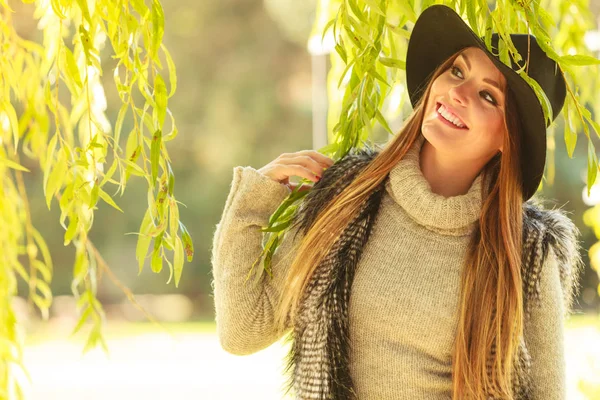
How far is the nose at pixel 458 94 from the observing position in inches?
56.9

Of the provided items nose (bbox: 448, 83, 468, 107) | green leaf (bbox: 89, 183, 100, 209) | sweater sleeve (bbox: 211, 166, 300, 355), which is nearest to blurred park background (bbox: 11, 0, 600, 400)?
sweater sleeve (bbox: 211, 166, 300, 355)

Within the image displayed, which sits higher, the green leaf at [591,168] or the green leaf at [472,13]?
the green leaf at [472,13]

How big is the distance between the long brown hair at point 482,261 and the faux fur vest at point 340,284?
0.7 inches

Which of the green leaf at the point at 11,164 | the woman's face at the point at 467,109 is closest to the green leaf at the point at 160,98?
the green leaf at the point at 11,164

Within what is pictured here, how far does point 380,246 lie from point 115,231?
24.0ft

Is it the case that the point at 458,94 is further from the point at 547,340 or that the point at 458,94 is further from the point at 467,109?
the point at 547,340

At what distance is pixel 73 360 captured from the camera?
6.87 metres

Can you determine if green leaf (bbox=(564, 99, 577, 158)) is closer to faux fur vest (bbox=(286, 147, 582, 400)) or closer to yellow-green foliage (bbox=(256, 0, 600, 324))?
yellow-green foliage (bbox=(256, 0, 600, 324))

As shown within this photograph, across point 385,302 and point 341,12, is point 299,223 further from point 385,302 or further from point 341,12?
point 341,12

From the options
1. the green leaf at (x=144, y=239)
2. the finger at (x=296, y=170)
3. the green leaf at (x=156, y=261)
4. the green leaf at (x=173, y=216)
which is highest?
the finger at (x=296, y=170)

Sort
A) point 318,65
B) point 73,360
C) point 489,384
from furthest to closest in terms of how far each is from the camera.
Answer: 1. point 318,65
2. point 73,360
3. point 489,384

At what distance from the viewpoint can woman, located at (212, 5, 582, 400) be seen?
143 centimetres

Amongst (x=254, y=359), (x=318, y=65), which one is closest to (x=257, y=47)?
(x=318, y=65)

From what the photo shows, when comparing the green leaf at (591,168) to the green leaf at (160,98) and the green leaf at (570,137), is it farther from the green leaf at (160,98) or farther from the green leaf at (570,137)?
the green leaf at (160,98)
